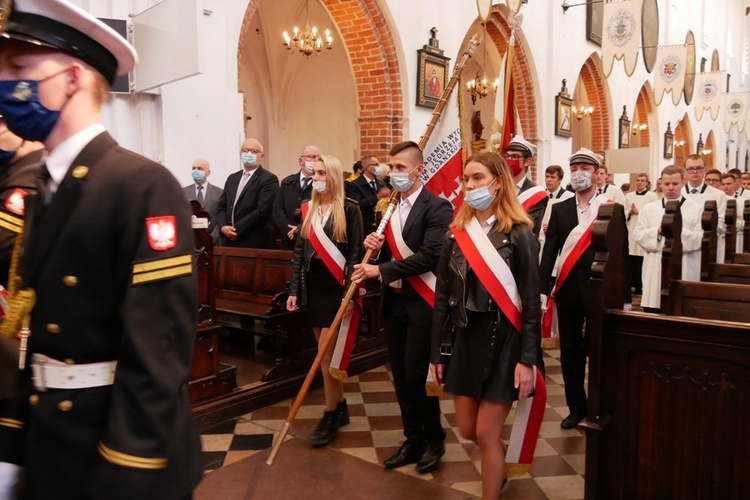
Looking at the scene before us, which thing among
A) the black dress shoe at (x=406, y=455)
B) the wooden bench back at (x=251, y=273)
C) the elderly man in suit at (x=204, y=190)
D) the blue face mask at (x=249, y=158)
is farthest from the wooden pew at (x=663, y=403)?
the elderly man in suit at (x=204, y=190)

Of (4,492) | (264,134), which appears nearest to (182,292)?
(4,492)

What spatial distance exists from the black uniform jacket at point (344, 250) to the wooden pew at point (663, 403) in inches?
56.8

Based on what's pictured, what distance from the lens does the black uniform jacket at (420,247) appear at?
3162 mm

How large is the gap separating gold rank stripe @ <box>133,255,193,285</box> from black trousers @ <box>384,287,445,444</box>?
203 cm

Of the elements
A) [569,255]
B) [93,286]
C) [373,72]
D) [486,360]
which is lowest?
[486,360]

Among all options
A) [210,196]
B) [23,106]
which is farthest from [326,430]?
[210,196]

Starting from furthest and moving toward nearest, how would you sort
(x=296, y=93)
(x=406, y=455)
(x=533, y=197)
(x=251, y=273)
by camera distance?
1. (x=296, y=93)
2. (x=251, y=273)
3. (x=533, y=197)
4. (x=406, y=455)

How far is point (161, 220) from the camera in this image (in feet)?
4.22

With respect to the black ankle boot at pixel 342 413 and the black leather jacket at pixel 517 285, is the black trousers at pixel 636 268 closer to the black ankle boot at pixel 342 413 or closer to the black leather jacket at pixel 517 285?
the black ankle boot at pixel 342 413

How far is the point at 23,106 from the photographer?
1240mm

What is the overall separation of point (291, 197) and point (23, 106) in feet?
14.7

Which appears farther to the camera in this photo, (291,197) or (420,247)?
(291,197)

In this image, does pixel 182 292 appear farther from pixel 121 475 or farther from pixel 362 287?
pixel 362 287

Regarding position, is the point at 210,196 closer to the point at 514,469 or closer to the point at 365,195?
the point at 365,195
